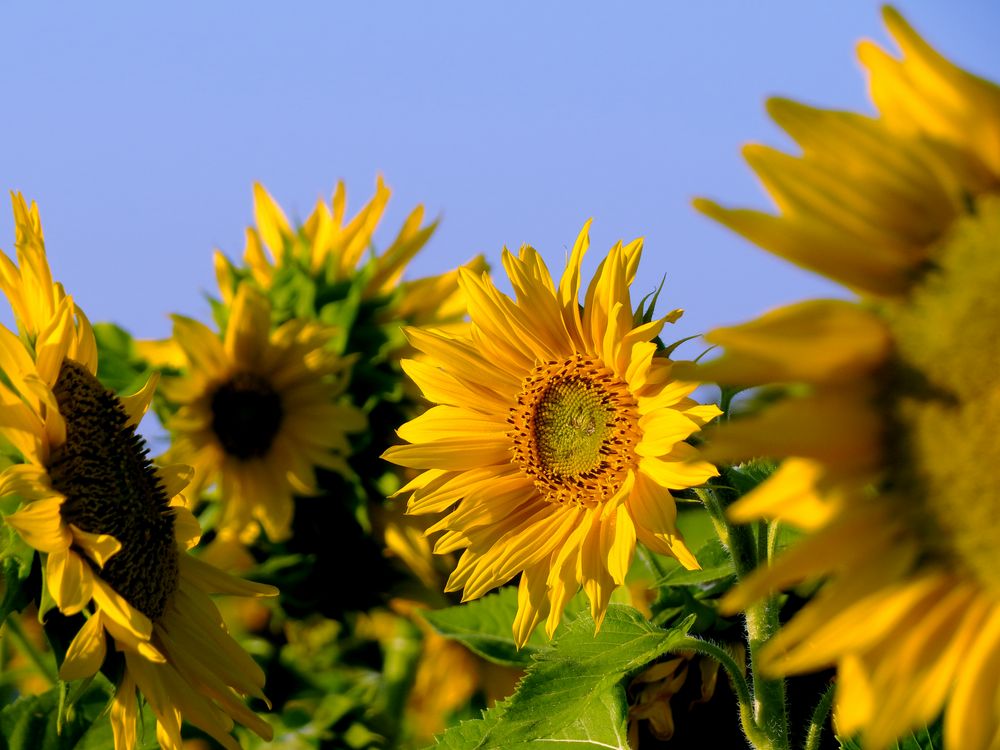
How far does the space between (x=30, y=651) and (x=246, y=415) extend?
0.46 metres

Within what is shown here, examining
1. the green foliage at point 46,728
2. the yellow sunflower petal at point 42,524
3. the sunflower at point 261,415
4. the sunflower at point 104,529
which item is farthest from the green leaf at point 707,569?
the sunflower at point 261,415

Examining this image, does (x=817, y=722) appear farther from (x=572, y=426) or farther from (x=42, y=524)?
(x=42, y=524)

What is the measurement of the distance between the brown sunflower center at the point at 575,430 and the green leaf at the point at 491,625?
25 centimetres

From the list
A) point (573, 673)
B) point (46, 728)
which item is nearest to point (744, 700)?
point (573, 673)

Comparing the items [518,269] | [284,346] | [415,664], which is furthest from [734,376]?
[415,664]

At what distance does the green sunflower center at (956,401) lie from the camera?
2.26 feet

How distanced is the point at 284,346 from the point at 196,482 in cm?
Result: 24

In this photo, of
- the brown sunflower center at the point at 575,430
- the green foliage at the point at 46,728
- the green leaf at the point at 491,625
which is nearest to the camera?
the brown sunflower center at the point at 575,430

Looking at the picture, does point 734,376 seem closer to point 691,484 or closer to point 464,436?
point 691,484

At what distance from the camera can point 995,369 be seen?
27.1 inches

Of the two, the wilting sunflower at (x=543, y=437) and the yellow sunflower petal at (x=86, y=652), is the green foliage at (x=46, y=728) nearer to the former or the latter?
the yellow sunflower petal at (x=86, y=652)

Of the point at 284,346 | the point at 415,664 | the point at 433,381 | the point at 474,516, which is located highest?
the point at 284,346

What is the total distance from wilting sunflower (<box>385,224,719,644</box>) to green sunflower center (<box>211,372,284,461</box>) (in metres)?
0.80

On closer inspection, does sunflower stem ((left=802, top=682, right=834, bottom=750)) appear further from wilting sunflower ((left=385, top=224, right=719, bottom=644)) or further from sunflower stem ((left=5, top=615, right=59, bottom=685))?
sunflower stem ((left=5, top=615, right=59, bottom=685))
